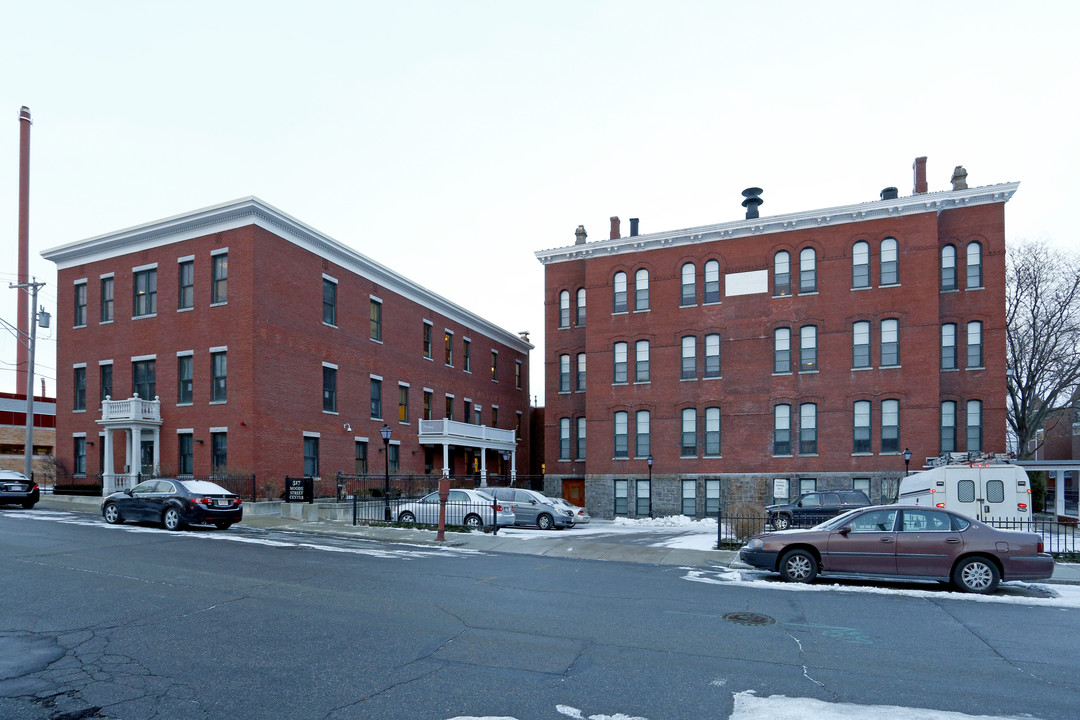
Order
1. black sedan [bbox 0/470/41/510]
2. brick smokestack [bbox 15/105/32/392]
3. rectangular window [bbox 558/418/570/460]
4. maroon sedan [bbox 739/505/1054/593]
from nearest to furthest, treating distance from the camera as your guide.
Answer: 1. maroon sedan [bbox 739/505/1054/593]
2. black sedan [bbox 0/470/41/510]
3. rectangular window [bbox 558/418/570/460]
4. brick smokestack [bbox 15/105/32/392]

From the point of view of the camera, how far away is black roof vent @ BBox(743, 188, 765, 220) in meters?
39.2

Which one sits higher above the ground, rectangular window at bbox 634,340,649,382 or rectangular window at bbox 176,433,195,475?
rectangular window at bbox 634,340,649,382

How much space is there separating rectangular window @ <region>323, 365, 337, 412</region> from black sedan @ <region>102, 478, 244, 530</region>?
13.3m

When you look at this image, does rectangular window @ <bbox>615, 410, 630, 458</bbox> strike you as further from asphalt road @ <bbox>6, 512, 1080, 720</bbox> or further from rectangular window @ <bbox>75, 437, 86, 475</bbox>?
rectangular window @ <bbox>75, 437, 86, 475</bbox>

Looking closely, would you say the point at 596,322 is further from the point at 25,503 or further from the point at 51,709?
the point at 51,709

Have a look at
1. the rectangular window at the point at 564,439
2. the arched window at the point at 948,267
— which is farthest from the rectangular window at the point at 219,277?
the arched window at the point at 948,267

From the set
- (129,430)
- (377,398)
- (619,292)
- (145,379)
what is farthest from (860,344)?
(129,430)

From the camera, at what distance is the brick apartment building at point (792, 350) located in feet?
116

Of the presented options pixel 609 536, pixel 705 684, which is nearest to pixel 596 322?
pixel 609 536

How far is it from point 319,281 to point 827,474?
84.9ft

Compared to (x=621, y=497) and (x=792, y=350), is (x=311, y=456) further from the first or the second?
(x=792, y=350)

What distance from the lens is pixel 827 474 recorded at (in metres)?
36.0

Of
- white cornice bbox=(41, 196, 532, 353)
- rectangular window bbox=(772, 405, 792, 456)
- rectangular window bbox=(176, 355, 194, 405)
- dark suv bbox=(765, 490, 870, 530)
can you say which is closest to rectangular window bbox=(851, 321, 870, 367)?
rectangular window bbox=(772, 405, 792, 456)

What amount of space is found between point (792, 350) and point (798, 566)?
24.0 meters
